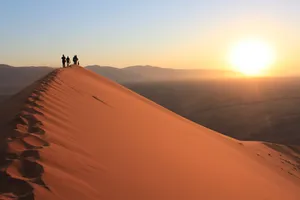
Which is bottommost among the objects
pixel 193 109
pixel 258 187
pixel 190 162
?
pixel 193 109

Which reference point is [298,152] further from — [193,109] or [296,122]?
[193,109]

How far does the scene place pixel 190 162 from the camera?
18.3 ft

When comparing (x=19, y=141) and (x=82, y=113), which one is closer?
(x=19, y=141)

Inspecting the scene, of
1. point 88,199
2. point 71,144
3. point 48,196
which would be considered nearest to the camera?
point 48,196

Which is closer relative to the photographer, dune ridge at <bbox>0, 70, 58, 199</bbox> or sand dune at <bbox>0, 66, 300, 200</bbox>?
dune ridge at <bbox>0, 70, 58, 199</bbox>

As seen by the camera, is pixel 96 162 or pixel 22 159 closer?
pixel 22 159

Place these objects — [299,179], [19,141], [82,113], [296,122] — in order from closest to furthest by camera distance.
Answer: [19,141]
[82,113]
[299,179]
[296,122]

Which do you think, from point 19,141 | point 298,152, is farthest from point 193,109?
point 19,141

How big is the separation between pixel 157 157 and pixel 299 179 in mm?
7172

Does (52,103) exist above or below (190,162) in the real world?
above

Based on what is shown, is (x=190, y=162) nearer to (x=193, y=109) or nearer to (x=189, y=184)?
(x=189, y=184)

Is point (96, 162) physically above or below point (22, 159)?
below

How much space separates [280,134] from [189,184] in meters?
25.5

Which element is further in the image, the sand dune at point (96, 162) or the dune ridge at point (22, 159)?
the sand dune at point (96, 162)
